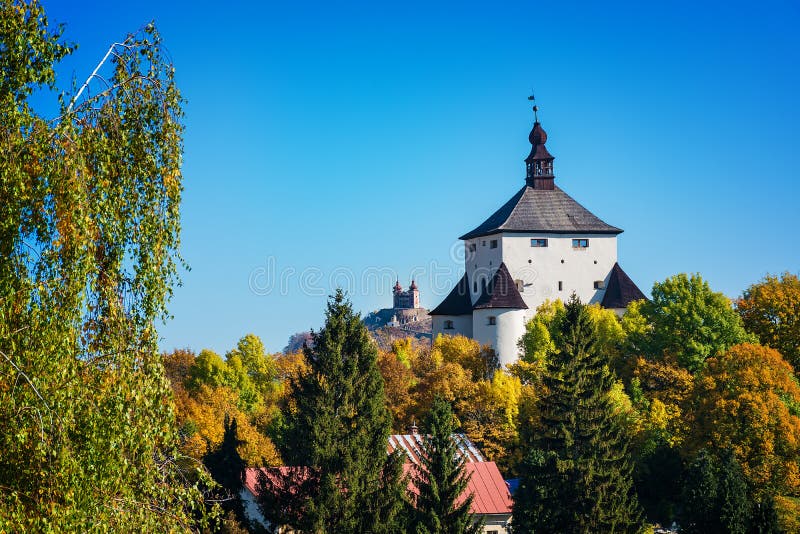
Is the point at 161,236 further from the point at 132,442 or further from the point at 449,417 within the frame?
the point at 449,417

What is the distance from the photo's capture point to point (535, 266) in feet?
259

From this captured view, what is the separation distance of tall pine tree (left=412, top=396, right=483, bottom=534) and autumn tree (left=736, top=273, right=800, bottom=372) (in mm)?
30778

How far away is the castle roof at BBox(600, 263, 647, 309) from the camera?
251 feet

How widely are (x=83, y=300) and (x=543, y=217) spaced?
225 ft

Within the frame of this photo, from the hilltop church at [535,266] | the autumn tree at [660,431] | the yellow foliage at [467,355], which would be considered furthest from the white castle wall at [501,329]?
the autumn tree at [660,431]

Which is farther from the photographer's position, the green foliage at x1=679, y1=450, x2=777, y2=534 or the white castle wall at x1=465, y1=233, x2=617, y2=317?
the white castle wall at x1=465, y1=233, x2=617, y2=317

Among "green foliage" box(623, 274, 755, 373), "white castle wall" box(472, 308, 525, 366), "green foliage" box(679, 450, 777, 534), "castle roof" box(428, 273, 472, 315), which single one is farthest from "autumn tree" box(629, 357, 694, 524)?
"castle roof" box(428, 273, 472, 315)

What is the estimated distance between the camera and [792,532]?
43.6 m

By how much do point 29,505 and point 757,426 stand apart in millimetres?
40710

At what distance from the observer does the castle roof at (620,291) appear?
76.4 metres

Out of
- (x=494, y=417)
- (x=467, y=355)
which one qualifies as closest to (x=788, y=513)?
(x=494, y=417)

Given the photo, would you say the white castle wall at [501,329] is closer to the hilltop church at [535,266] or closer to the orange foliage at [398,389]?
the hilltop church at [535,266]

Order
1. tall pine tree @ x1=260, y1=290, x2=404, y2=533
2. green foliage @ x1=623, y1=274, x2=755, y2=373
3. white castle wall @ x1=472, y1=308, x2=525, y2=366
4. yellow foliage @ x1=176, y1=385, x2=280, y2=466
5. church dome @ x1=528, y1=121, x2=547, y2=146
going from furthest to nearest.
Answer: church dome @ x1=528, y1=121, x2=547, y2=146, white castle wall @ x1=472, y1=308, x2=525, y2=366, green foliage @ x1=623, y1=274, x2=755, y2=373, yellow foliage @ x1=176, y1=385, x2=280, y2=466, tall pine tree @ x1=260, y1=290, x2=404, y2=533

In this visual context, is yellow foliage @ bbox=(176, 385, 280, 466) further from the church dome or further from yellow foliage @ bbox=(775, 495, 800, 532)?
the church dome
